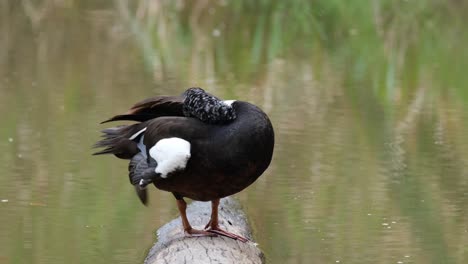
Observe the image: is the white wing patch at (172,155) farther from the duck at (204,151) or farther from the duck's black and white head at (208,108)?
the duck's black and white head at (208,108)

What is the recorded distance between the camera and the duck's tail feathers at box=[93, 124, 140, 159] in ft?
16.3

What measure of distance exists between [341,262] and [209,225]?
0.65 m

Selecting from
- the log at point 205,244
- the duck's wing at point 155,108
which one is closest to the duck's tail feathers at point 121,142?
the duck's wing at point 155,108

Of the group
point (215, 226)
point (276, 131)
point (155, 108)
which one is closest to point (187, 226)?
point (215, 226)

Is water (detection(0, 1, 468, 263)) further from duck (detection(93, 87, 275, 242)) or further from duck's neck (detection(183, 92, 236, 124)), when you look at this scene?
duck's neck (detection(183, 92, 236, 124))

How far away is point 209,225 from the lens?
16.1ft

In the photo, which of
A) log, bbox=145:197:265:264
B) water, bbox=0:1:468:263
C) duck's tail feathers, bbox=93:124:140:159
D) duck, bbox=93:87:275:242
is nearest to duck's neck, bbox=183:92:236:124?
duck, bbox=93:87:275:242

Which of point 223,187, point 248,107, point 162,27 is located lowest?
point 162,27

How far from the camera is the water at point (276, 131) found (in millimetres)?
5391

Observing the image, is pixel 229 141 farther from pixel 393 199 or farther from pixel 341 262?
pixel 393 199

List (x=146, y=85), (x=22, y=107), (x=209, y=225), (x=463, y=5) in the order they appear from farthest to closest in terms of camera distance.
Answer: (x=463, y=5), (x=146, y=85), (x=22, y=107), (x=209, y=225)

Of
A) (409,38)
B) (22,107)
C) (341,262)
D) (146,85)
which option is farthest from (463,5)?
(341,262)

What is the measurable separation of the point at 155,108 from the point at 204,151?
58cm

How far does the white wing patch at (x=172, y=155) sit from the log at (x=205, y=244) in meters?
0.35
